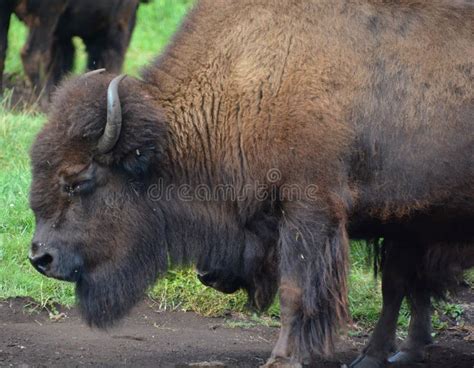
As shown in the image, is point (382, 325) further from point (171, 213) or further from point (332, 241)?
point (171, 213)

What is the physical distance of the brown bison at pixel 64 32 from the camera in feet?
35.2

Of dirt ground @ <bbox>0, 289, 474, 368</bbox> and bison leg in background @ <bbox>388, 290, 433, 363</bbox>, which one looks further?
bison leg in background @ <bbox>388, 290, 433, 363</bbox>

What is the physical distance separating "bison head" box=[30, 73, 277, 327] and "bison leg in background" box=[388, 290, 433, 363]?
1032 mm

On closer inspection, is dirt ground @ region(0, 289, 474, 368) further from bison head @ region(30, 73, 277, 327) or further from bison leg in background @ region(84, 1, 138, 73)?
bison leg in background @ region(84, 1, 138, 73)

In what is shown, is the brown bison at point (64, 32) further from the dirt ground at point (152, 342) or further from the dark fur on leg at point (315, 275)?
the dark fur on leg at point (315, 275)

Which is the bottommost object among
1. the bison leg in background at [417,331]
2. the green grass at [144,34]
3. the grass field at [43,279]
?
the bison leg in background at [417,331]

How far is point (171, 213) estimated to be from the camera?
5.39 meters

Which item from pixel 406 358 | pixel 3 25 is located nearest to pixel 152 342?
pixel 406 358

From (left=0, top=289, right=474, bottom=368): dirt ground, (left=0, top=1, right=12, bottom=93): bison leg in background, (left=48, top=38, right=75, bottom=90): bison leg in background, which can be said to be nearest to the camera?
(left=0, top=289, right=474, bottom=368): dirt ground

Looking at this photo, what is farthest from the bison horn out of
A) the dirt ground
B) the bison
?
the bison

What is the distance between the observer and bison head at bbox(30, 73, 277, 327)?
5.21 metres

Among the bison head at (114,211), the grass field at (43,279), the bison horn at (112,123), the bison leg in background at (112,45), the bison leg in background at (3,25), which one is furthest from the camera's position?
the bison leg in background at (112,45)

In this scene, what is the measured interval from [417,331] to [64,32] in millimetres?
6258
